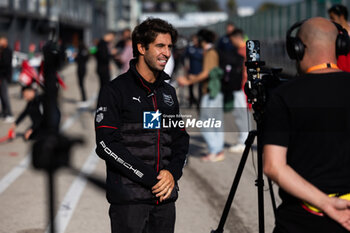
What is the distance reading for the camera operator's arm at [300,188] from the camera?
2.37m

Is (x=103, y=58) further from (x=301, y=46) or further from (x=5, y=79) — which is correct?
(x=301, y=46)

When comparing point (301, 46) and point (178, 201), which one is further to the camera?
point (178, 201)

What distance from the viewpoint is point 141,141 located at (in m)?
3.24

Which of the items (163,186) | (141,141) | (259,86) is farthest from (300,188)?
(141,141)

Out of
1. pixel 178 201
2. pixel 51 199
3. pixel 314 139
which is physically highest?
pixel 314 139

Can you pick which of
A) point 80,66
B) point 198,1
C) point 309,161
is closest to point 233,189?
point 309,161

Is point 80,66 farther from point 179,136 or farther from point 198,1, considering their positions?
point 198,1

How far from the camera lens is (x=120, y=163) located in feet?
10.3

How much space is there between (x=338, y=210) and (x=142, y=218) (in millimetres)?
1249

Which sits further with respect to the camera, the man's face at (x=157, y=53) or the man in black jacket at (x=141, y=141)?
the man's face at (x=157, y=53)

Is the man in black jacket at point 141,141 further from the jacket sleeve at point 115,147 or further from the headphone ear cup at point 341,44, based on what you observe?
the headphone ear cup at point 341,44

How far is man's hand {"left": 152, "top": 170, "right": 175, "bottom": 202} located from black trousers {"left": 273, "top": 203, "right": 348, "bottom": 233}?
32.3 inches

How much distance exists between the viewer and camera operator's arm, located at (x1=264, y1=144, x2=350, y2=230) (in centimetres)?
237

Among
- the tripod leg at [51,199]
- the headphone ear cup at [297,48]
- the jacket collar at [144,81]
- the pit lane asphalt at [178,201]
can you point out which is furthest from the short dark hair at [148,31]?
the tripod leg at [51,199]
